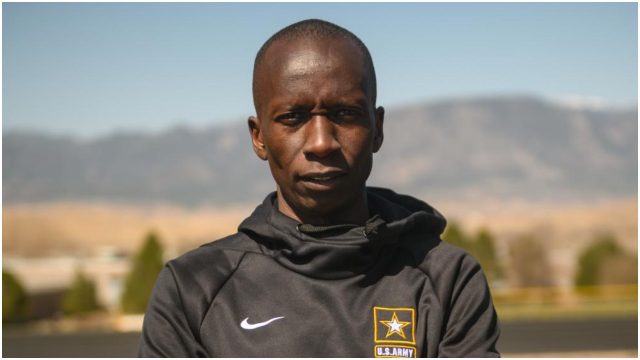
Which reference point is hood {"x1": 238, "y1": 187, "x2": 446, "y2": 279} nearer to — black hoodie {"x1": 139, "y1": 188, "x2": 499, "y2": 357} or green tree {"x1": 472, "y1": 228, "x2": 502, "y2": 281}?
black hoodie {"x1": 139, "y1": 188, "x2": 499, "y2": 357}

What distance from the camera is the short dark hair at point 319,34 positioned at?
2.40m

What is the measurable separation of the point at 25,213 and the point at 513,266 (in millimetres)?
99641

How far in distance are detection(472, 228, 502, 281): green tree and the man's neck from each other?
52380 millimetres

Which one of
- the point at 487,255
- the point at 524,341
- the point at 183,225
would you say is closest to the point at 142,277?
the point at 487,255

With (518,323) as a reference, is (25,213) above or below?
below

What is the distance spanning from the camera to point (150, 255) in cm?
4644

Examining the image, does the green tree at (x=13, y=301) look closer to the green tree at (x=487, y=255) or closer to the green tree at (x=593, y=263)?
the green tree at (x=487, y=255)

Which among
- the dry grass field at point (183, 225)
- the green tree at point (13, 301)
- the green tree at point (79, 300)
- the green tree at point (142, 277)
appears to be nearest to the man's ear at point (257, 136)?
the green tree at point (13, 301)

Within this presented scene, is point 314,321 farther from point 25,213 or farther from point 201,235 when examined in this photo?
point 25,213

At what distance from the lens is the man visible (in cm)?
235

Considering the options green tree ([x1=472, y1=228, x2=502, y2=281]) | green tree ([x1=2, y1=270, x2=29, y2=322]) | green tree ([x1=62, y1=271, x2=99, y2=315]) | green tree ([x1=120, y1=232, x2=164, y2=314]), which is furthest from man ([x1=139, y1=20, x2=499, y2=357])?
green tree ([x1=472, y1=228, x2=502, y2=281])

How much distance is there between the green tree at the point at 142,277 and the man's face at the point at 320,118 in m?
43.5

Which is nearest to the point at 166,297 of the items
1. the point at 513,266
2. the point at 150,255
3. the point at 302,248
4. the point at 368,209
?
the point at 302,248

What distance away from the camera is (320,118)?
236 cm
